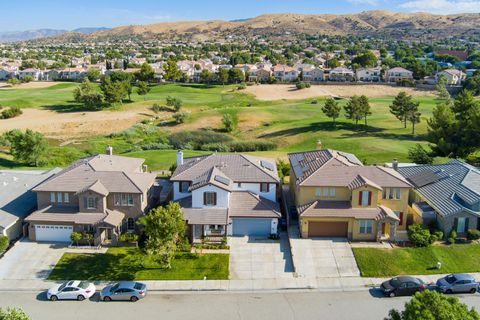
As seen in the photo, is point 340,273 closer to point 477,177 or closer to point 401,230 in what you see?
point 401,230

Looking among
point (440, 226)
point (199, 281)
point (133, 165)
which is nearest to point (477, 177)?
point (440, 226)

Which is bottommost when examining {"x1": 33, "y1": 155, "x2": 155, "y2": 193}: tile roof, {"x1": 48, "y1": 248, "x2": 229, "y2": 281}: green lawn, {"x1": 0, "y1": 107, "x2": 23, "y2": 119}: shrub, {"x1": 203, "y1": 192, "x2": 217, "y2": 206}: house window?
{"x1": 48, "y1": 248, "x2": 229, "y2": 281}: green lawn

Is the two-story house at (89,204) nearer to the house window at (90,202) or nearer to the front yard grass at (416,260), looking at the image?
the house window at (90,202)

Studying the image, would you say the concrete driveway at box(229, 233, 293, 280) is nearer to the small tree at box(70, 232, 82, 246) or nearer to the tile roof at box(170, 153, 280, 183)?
the tile roof at box(170, 153, 280, 183)

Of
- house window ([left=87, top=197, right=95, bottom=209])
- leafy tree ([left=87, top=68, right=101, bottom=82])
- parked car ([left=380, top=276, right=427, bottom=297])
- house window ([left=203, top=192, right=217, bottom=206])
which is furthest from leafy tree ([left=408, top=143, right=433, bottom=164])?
leafy tree ([left=87, top=68, right=101, bottom=82])

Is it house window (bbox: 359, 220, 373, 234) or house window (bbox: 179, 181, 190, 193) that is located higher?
house window (bbox: 179, 181, 190, 193)

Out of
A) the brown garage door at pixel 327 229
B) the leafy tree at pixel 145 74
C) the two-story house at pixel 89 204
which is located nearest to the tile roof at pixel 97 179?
the two-story house at pixel 89 204
